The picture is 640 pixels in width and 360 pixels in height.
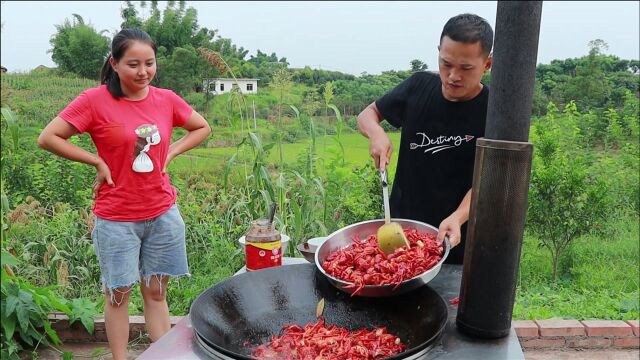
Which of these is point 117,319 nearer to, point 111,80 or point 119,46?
point 111,80

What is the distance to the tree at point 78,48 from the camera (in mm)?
6660

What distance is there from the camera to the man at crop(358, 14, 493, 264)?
187cm

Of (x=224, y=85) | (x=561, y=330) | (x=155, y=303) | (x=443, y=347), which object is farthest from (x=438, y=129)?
(x=224, y=85)

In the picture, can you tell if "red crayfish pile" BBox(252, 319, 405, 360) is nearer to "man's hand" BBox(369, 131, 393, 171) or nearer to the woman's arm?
"man's hand" BBox(369, 131, 393, 171)

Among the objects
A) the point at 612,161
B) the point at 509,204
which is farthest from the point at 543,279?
the point at 509,204

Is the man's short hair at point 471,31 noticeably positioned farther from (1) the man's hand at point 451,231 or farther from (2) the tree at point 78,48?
(2) the tree at point 78,48

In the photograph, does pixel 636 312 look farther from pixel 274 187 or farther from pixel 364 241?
pixel 364 241

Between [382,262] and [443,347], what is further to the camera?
[382,262]

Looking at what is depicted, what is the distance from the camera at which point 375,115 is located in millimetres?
2264

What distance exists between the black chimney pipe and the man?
50 cm

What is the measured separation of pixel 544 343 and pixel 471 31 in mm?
2767

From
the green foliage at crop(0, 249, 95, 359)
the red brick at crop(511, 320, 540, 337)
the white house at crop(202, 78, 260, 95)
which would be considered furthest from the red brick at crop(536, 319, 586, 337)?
the green foliage at crop(0, 249, 95, 359)

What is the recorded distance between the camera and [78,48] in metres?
6.74

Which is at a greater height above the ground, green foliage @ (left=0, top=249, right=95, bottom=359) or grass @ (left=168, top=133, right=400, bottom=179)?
grass @ (left=168, top=133, right=400, bottom=179)
